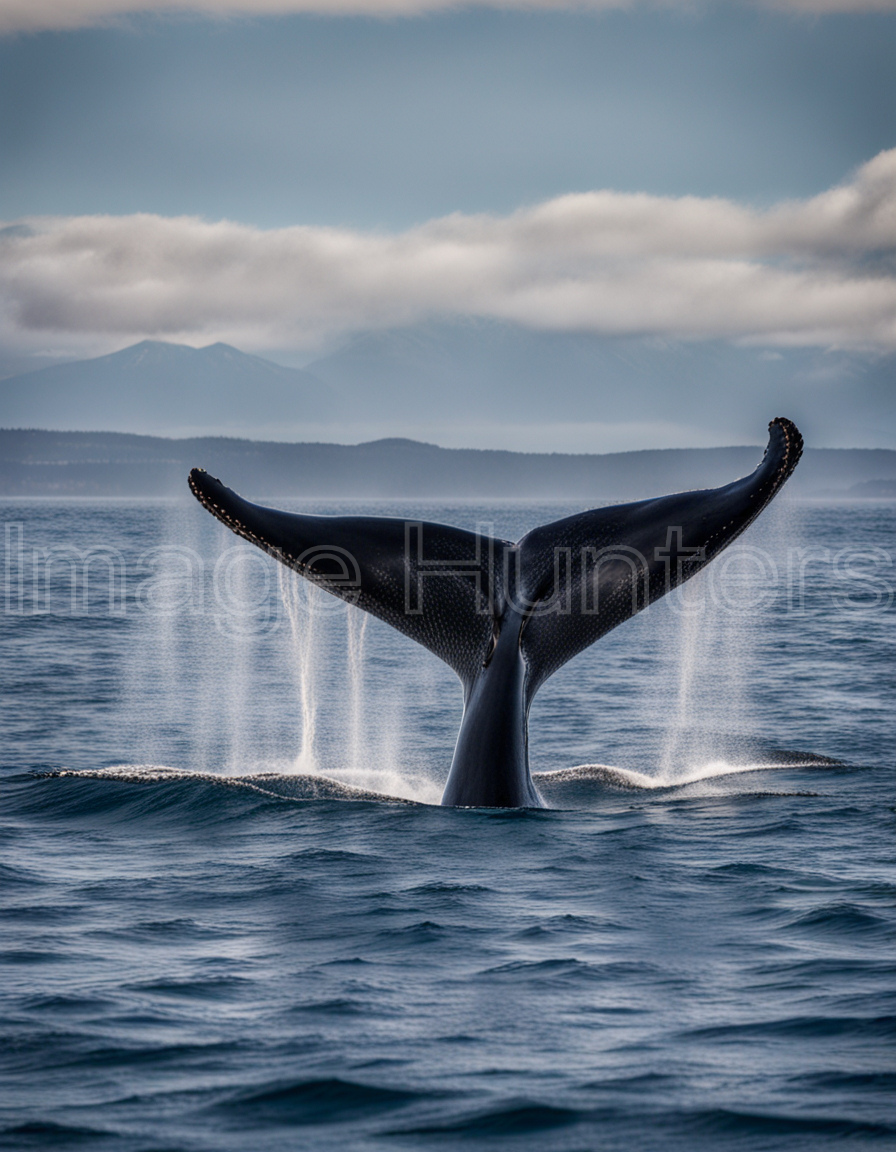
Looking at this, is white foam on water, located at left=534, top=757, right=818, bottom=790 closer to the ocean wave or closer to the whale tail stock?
the whale tail stock

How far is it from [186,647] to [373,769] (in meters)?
14.3

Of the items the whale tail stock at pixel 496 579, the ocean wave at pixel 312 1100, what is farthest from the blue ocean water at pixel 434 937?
the whale tail stock at pixel 496 579

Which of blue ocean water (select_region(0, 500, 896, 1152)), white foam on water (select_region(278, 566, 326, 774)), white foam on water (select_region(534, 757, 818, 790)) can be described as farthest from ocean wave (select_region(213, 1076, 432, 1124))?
white foam on water (select_region(534, 757, 818, 790))

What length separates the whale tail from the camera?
8.82 metres

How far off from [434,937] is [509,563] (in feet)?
9.25

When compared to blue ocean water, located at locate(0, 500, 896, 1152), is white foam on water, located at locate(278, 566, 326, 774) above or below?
above

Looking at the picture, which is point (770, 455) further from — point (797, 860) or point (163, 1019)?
point (163, 1019)

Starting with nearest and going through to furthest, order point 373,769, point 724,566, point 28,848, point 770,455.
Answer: point 770,455 → point 28,848 → point 373,769 → point 724,566

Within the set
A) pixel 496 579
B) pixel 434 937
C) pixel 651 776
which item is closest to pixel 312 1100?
pixel 434 937

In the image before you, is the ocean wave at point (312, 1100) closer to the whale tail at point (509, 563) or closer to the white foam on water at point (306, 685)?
the white foam on water at point (306, 685)

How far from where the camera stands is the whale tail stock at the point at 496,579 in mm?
8883

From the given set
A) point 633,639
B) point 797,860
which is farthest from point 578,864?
point 633,639

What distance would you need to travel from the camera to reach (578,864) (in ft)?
29.5

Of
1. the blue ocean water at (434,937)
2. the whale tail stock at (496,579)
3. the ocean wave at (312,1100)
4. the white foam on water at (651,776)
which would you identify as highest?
the whale tail stock at (496,579)
